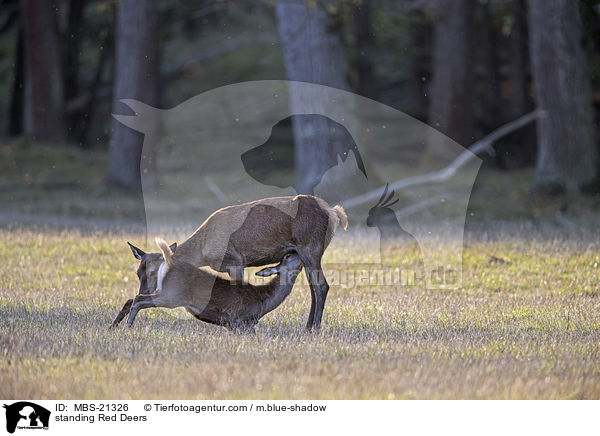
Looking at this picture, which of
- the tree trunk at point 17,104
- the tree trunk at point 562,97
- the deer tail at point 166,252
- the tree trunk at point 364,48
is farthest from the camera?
the tree trunk at point 17,104

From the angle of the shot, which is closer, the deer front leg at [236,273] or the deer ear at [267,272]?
the deer ear at [267,272]

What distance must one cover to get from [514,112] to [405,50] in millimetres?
5543

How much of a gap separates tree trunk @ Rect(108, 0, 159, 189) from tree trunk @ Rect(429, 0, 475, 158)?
792cm

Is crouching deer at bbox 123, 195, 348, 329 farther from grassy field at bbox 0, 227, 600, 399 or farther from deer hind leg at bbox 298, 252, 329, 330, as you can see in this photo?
grassy field at bbox 0, 227, 600, 399

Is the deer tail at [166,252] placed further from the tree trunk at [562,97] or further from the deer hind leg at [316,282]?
the tree trunk at [562,97]

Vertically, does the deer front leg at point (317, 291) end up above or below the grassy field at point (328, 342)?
above

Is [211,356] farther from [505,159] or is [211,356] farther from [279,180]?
[505,159]

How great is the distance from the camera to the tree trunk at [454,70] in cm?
2152

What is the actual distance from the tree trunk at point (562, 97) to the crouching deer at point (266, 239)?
9641mm

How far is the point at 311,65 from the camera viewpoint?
14.5m

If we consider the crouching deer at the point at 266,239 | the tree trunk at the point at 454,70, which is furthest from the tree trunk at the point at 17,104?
the crouching deer at the point at 266,239

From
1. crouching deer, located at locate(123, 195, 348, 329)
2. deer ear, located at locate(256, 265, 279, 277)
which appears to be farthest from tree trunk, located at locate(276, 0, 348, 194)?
deer ear, located at locate(256, 265, 279, 277)
